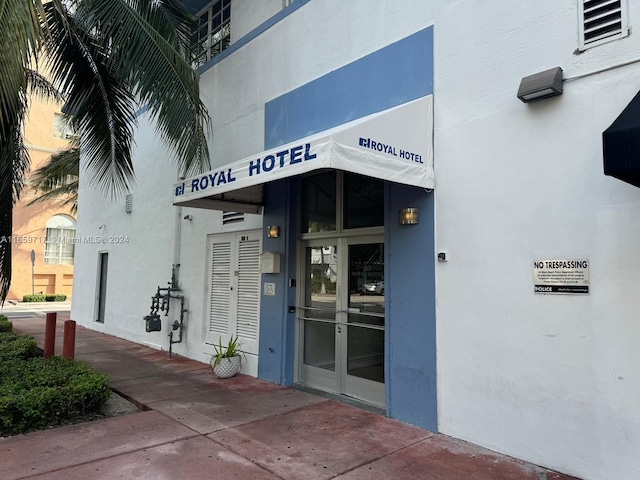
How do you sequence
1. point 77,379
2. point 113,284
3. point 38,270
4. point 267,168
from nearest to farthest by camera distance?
point 267,168 < point 77,379 < point 113,284 < point 38,270

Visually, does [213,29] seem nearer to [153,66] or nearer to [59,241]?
[153,66]

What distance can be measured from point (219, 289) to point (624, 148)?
6986 mm

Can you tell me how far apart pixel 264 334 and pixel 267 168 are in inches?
126

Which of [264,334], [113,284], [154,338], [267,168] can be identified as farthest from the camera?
[113,284]

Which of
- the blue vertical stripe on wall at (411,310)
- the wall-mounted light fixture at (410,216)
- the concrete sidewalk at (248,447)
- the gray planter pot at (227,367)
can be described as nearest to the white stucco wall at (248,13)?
the blue vertical stripe on wall at (411,310)

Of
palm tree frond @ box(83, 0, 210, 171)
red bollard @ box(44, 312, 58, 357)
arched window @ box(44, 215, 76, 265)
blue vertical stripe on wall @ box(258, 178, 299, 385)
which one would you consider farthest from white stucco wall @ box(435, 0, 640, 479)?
arched window @ box(44, 215, 76, 265)

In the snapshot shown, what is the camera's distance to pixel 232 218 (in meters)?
8.43

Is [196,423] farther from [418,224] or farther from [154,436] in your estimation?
A: [418,224]

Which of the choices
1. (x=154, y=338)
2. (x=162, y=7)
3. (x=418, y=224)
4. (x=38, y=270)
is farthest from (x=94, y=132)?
(x=38, y=270)

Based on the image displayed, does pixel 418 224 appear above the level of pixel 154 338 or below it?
above

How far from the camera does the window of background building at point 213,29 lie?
912 centimetres

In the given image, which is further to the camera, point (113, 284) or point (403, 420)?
point (113, 284)

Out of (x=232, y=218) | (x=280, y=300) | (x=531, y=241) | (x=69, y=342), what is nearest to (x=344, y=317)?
(x=280, y=300)

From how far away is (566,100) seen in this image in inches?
165
